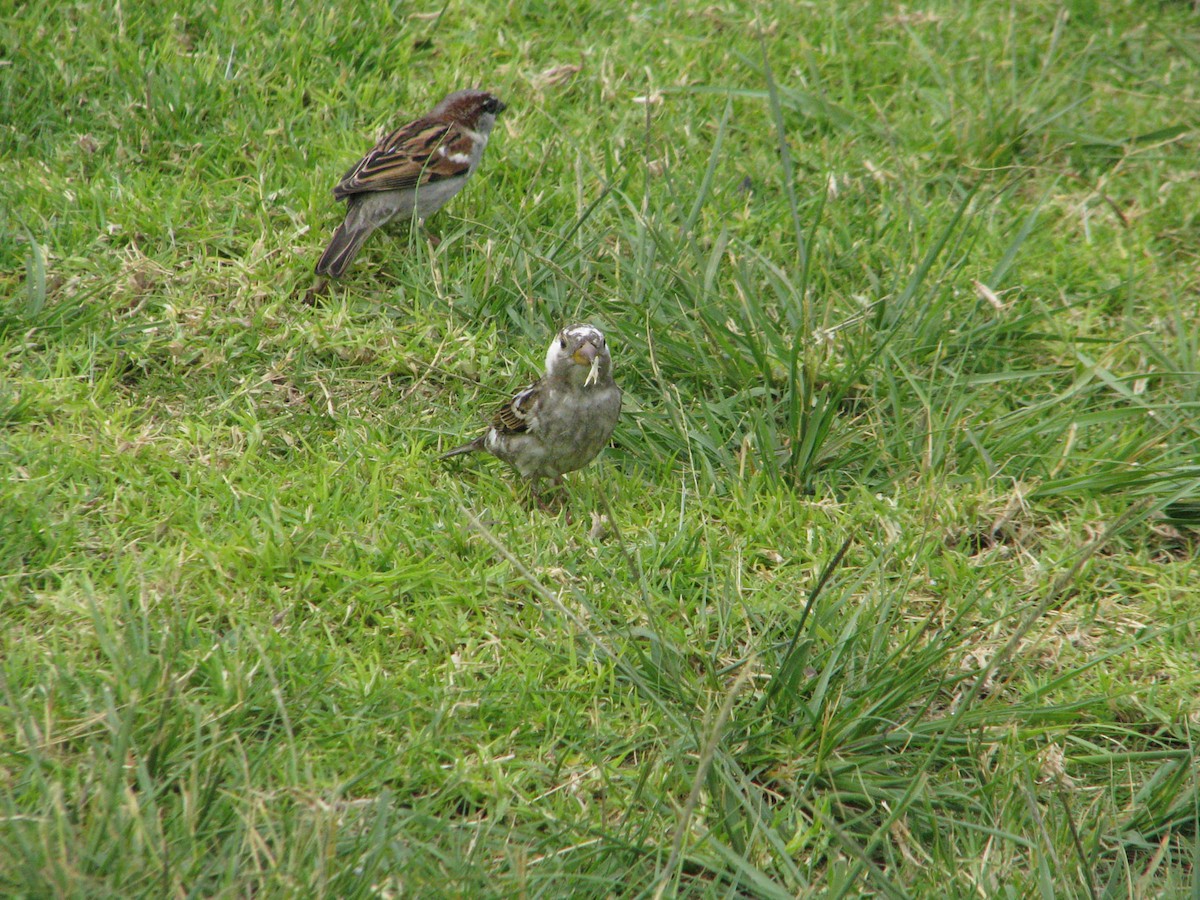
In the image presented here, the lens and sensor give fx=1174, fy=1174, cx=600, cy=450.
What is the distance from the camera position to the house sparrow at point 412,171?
17.9 ft

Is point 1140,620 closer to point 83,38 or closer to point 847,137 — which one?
point 847,137

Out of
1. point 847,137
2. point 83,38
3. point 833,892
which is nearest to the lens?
point 833,892

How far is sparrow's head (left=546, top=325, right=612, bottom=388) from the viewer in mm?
4578

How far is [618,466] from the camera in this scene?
16.5 feet

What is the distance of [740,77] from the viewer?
684cm

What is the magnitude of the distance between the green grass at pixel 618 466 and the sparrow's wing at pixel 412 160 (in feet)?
0.86

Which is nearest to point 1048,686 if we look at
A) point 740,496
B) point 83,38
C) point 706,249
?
point 740,496

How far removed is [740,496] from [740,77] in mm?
3222

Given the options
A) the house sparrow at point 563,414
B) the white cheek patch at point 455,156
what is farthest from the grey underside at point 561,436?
the white cheek patch at point 455,156

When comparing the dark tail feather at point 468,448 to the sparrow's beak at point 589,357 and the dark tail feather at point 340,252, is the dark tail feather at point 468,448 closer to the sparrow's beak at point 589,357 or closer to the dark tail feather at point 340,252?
the sparrow's beak at point 589,357

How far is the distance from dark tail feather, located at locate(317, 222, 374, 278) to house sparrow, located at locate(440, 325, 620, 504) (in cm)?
118

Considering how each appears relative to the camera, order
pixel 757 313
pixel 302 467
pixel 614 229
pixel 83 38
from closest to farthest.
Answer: pixel 302 467 < pixel 757 313 < pixel 614 229 < pixel 83 38

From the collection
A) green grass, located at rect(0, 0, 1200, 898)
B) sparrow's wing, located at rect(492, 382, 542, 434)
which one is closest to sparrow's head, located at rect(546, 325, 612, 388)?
sparrow's wing, located at rect(492, 382, 542, 434)

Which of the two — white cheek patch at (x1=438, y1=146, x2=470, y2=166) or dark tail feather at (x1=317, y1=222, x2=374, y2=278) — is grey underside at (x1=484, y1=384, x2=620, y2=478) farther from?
white cheek patch at (x1=438, y1=146, x2=470, y2=166)
